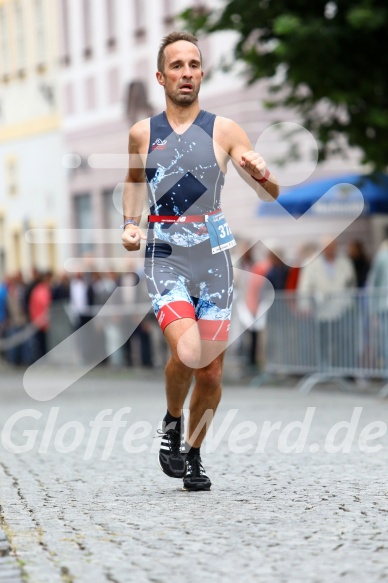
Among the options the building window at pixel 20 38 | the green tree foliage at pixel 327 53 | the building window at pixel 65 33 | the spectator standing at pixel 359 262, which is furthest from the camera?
the building window at pixel 20 38

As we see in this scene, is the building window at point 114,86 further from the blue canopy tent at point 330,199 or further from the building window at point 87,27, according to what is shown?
the blue canopy tent at point 330,199

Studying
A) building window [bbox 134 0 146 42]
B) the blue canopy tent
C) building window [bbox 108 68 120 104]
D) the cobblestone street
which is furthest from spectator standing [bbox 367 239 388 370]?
building window [bbox 108 68 120 104]

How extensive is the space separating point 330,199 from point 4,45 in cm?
2507

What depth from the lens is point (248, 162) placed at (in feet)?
24.0

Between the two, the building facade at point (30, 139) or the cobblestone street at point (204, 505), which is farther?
the building facade at point (30, 139)

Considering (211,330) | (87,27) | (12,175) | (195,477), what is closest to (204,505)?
(195,477)

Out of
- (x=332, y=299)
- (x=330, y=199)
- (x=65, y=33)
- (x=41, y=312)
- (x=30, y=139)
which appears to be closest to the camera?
(x=332, y=299)

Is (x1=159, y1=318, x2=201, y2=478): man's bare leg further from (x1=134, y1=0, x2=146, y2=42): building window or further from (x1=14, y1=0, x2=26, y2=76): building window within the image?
(x1=14, y1=0, x2=26, y2=76): building window

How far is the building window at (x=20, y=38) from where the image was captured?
145ft

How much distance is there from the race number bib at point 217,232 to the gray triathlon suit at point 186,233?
0.02 m

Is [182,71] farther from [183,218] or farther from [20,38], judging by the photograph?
[20,38]

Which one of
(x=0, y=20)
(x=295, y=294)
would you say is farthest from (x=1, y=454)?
(x=0, y=20)

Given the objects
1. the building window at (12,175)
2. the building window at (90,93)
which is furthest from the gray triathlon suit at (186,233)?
the building window at (12,175)

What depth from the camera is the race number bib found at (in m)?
7.83
